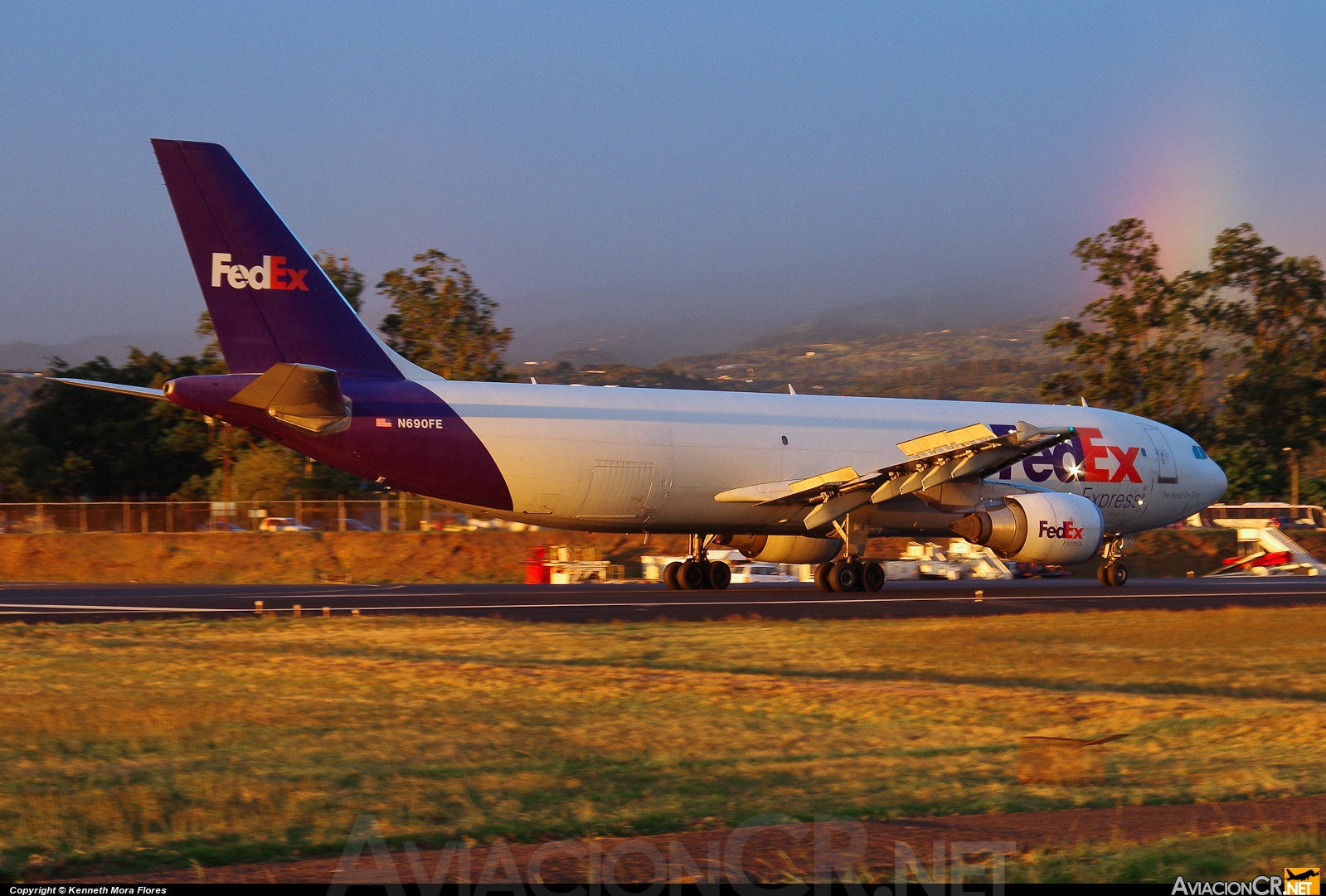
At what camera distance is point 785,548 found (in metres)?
28.6

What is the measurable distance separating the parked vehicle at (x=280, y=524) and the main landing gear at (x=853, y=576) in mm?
20343

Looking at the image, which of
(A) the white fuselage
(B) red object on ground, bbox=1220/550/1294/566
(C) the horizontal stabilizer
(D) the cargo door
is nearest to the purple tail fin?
A: (C) the horizontal stabilizer

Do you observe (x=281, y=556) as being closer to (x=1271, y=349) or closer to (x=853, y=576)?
(x=853, y=576)

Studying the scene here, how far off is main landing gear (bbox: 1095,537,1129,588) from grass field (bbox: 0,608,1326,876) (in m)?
13.6

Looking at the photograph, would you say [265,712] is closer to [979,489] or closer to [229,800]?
[229,800]

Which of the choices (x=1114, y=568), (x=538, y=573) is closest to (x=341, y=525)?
(x=538, y=573)

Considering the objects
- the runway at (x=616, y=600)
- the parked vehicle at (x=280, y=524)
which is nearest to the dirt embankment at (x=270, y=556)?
the parked vehicle at (x=280, y=524)

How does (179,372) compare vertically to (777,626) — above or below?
above

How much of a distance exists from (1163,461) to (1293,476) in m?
38.4

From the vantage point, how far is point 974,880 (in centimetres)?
552

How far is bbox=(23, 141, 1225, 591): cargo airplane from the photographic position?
22.6 metres

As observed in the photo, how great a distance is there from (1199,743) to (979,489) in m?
18.2

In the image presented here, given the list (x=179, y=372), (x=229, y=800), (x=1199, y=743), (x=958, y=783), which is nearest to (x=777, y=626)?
(x=1199, y=743)

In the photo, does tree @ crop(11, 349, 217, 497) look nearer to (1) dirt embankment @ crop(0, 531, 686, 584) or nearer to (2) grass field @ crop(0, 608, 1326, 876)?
(1) dirt embankment @ crop(0, 531, 686, 584)
